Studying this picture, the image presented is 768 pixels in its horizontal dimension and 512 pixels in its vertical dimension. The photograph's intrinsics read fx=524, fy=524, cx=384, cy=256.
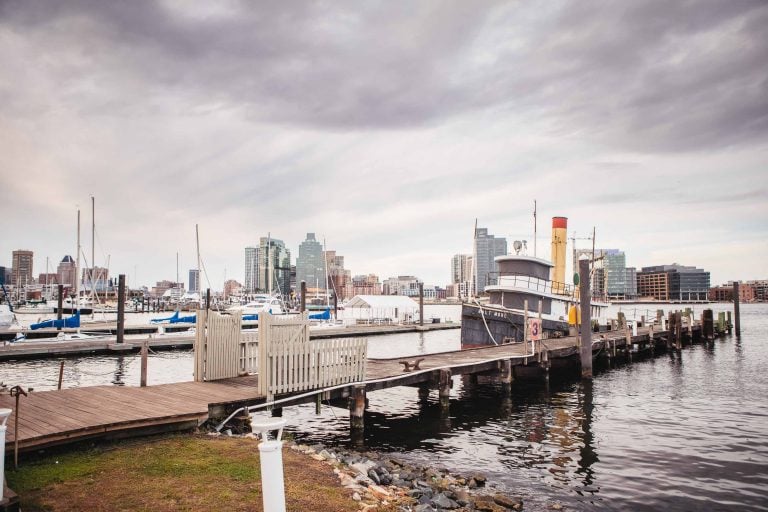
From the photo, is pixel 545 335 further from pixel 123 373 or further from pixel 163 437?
pixel 163 437

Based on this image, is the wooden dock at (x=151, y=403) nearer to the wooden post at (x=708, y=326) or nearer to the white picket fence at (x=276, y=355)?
the white picket fence at (x=276, y=355)

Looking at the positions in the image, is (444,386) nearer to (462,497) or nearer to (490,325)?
(462,497)

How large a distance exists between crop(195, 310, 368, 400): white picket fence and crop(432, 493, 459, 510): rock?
17.2 ft

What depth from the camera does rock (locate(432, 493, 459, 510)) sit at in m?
8.62

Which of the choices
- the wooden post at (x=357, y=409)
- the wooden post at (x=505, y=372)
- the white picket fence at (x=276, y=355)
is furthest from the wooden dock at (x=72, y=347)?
the wooden post at (x=505, y=372)

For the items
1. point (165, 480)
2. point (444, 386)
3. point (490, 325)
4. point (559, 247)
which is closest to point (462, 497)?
point (165, 480)

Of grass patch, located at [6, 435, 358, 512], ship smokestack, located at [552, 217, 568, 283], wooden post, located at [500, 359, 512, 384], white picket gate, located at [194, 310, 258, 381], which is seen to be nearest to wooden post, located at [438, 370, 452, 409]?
wooden post, located at [500, 359, 512, 384]

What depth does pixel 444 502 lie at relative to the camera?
28.6ft

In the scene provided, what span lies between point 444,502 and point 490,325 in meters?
25.4

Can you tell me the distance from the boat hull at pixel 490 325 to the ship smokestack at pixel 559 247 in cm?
927

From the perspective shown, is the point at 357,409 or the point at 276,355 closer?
the point at 276,355

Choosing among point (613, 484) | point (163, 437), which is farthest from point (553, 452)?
point (163, 437)

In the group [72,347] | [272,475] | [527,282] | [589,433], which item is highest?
[527,282]

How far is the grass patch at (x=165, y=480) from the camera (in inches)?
273
